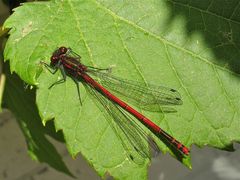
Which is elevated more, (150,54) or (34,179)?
(150,54)

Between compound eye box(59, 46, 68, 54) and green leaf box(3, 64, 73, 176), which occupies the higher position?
compound eye box(59, 46, 68, 54)

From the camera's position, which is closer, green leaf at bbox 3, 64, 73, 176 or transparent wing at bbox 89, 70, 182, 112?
transparent wing at bbox 89, 70, 182, 112

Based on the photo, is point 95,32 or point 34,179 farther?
point 34,179

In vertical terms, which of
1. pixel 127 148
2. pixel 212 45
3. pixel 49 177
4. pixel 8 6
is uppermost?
pixel 212 45

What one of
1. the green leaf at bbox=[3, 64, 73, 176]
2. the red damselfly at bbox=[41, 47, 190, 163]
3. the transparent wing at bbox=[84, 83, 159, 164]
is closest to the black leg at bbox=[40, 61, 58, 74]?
the red damselfly at bbox=[41, 47, 190, 163]

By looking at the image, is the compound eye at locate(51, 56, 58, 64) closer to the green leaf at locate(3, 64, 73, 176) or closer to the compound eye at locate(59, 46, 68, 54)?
the compound eye at locate(59, 46, 68, 54)

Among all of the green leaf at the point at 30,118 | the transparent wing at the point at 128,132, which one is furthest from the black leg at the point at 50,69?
the green leaf at the point at 30,118

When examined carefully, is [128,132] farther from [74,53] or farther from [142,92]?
[74,53]

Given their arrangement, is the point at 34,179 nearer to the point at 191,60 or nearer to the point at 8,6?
the point at 8,6

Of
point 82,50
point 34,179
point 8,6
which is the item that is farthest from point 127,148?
point 34,179
